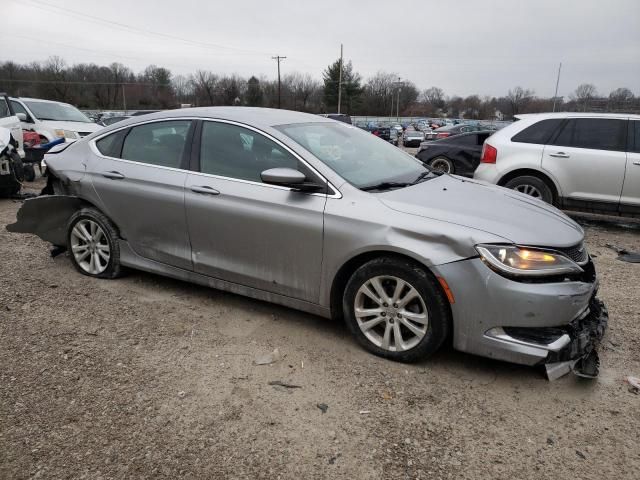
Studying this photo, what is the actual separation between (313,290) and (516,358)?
4.40 feet

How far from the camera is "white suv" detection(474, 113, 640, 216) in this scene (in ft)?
21.5

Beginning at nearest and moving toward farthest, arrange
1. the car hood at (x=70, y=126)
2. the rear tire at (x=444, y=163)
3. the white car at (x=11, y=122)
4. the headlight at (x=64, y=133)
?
the white car at (x=11, y=122)
the rear tire at (x=444, y=163)
the headlight at (x=64, y=133)
the car hood at (x=70, y=126)

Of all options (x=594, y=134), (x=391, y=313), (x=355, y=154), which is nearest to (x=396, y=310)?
(x=391, y=313)

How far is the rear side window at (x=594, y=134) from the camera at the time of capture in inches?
263

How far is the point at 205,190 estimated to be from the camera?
3.68m

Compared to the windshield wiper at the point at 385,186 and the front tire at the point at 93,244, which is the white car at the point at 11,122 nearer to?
the front tire at the point at 93,244

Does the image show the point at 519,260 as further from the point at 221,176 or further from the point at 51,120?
the point at 51,120

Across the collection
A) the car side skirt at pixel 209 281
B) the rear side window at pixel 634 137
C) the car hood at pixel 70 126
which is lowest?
the car side skirt at pixel 209 281

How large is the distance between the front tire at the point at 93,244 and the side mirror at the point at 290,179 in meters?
1.82

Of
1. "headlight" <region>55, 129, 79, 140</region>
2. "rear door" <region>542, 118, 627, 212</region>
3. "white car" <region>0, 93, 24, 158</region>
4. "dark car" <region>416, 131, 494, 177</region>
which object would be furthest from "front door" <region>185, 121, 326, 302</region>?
"headlight" <region>55, 129, 79, 140</region>

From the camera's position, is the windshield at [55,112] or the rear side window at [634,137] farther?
the windshield at [55,112]

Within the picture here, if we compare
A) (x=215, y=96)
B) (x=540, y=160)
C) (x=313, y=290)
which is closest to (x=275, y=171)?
(x=313, y=290)

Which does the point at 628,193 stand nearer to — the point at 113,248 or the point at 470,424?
the point at 470,424

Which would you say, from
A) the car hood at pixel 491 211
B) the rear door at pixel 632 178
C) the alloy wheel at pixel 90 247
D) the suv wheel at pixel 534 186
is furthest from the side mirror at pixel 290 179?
the rear door at pixel 632 178
